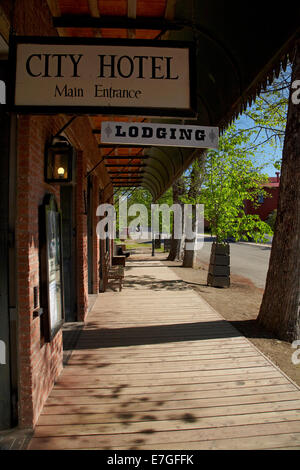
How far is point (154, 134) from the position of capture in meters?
3.22

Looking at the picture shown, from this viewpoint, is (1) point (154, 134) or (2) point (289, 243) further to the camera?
(2) point (289, 243)

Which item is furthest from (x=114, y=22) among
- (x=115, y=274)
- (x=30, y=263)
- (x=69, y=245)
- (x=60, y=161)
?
(x=115, y=274)

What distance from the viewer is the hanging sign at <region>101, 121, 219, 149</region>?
3.20m

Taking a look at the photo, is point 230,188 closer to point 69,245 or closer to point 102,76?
point 69,245

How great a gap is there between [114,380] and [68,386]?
1.76 feet

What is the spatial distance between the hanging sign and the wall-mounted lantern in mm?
627

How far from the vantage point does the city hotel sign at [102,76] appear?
8.48ft

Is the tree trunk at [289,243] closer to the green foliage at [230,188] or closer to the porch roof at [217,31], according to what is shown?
the porch roof at [217,31]

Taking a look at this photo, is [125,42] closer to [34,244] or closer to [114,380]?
[34,244]

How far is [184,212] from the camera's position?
16891 mm

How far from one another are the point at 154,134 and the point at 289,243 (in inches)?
138
